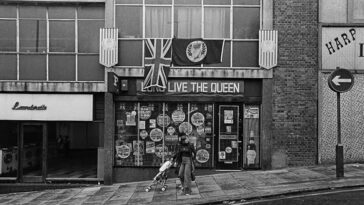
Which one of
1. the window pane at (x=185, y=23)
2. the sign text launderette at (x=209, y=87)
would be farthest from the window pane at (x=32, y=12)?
the window pane at (x=185, y=23)

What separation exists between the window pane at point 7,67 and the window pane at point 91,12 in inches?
119

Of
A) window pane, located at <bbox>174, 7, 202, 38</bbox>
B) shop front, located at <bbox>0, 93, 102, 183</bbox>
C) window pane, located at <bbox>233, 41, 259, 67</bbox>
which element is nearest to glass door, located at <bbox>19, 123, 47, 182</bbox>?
shop front, located at <bbox>0, 93, 102, 183</bbox>

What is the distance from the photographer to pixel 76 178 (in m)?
17.2

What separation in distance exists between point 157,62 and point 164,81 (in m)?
0.76

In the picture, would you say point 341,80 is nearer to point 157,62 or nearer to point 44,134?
point 157,62

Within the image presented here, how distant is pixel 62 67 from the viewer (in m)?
17.3

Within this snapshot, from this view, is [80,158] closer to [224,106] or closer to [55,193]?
[55,193]

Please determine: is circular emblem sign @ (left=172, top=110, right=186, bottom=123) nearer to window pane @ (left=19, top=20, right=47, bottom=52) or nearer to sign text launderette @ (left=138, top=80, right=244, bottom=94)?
sign text launderette @ (left=138, top=80, right=244, bottom=94)

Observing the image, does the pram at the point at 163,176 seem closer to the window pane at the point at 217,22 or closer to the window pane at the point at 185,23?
the window pane at the point at 185,23

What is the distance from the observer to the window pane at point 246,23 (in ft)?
56.1

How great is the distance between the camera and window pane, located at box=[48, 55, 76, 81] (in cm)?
1728

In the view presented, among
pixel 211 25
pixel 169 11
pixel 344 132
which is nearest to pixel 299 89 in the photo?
pixel 344 132

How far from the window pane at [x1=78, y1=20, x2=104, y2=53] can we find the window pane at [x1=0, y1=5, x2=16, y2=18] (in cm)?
253

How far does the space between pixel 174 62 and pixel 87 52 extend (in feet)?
10.9
